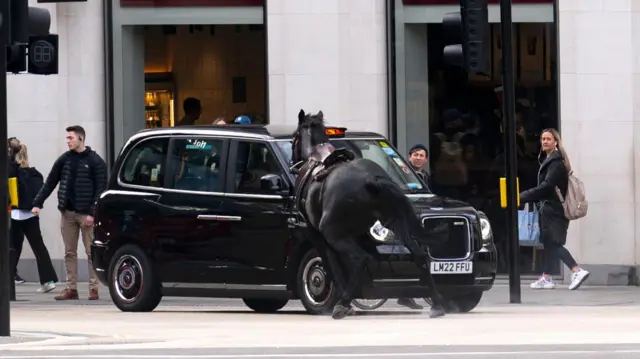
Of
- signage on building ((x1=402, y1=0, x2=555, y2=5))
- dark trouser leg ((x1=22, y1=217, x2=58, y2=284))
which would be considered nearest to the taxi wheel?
dark trouser leg ((x1=22, y1=217, x2=58, y2=284))

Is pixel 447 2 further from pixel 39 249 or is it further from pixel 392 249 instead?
pixel 392 249

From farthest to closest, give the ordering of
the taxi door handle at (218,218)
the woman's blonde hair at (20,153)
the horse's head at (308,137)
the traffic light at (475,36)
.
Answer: the woman's blonde hair at (20,153), the traffic light at (475,36), the taxi door handle at (218,218), the horse's head at (308,137)

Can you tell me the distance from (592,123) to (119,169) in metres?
6.87

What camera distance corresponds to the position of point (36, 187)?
20.8 m

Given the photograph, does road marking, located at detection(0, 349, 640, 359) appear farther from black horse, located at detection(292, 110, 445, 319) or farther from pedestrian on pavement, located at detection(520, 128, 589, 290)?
pedestrian on pavement, located at detection(520, 128, 589, 290)

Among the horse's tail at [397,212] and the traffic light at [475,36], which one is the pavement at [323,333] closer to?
the horse's tail at [397,212]

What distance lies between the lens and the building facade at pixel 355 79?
21594 millimetres

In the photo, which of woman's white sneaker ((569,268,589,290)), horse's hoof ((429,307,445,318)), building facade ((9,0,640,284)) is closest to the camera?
horse's hoof ((429,307,445,318))

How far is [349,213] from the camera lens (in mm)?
15031

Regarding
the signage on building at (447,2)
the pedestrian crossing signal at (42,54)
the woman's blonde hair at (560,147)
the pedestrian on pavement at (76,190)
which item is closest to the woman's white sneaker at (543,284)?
the woman's blonde hair at (560,147)

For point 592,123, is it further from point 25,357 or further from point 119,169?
point 25,357

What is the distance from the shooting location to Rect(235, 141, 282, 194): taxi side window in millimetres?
16125

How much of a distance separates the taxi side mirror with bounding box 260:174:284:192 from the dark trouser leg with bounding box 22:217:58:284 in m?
5.26

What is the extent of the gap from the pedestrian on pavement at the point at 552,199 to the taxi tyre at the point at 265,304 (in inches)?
175
